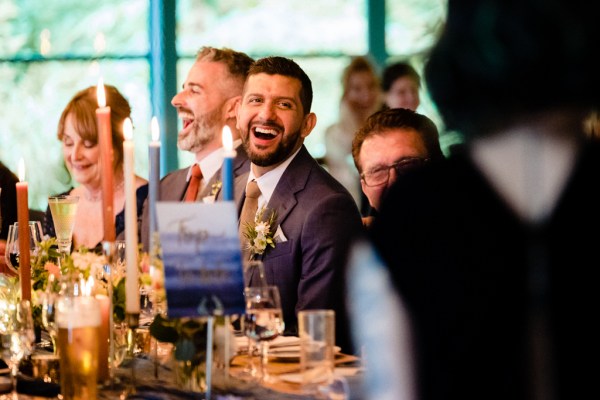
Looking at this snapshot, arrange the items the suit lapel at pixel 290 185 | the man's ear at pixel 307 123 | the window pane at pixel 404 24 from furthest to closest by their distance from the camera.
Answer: the window pane at pixel 404 24
the man's ear at pixel 307 123
the suit lapel at pixel 290 185

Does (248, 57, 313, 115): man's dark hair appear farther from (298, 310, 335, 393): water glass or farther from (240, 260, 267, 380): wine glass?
(298, 310, 335, 393): water glass

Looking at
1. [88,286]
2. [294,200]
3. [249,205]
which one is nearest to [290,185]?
[294,200]

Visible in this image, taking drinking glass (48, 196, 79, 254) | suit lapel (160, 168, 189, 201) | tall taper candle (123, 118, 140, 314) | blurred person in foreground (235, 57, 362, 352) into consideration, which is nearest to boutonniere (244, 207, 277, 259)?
blurred person in foreground (235, 57, 362, 352)

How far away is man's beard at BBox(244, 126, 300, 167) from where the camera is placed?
4.04m

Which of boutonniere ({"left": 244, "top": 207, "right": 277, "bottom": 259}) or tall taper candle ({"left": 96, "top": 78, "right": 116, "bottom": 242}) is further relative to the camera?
boutonniere ({"left": 244, "top": 207, "right": 277, "bottom": 259})

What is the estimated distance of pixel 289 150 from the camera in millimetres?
4066

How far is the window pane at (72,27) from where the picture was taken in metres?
6.74

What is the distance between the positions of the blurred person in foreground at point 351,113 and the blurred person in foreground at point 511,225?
4.46 metres

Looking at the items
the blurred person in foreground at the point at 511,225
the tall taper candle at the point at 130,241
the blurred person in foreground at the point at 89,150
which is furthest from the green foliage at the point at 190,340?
the blurred person in foreground at the point at 89,150

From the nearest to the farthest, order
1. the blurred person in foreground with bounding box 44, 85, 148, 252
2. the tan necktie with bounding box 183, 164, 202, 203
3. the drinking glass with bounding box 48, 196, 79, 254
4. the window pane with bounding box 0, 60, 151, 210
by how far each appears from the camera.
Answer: the drinking glass with bounding box 48, 196, 79, 254 < the tan necktie with bounding box 183, 164, 202, 203 < the blurred person in foreground with bounding box 44, 85, 148, 252 < the window pane with bounding box 0, 60, 151, 210

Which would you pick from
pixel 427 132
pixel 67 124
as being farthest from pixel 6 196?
pixel 427 132

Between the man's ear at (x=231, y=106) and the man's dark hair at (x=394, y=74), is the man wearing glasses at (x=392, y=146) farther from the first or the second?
the man's dark hair at (x=394, y=74)

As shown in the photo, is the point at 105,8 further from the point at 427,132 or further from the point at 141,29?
the point at 427,132

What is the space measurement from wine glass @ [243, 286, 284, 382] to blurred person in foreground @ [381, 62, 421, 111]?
3.70 meters
